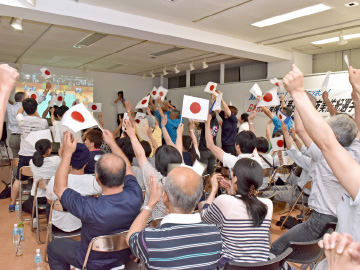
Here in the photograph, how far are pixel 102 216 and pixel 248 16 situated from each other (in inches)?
179

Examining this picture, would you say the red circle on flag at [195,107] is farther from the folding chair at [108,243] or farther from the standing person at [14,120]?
the standing person at [14,120]

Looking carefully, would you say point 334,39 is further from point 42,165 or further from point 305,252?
point 42,165

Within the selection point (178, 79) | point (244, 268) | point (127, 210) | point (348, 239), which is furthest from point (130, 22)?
point (178, 79)

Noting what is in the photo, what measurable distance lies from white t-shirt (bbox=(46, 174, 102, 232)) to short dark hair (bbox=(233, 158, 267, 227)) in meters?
1.44

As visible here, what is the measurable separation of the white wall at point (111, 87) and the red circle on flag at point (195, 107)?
9295 millimetres

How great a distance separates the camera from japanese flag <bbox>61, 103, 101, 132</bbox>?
83.9 inches

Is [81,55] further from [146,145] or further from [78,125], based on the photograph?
[78,125]

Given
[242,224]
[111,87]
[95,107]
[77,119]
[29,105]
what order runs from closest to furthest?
[242,224], [77,119], [29,105], [95,107], [111,87]

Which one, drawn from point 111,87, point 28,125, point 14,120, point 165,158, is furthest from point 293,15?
point 111,87

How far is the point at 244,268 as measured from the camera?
1.63 metres

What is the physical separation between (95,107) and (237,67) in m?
4.91

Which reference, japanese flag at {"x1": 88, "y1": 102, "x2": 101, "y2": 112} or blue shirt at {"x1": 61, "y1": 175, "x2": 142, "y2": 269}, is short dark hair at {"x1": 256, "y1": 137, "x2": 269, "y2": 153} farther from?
japanese flag at {"x1": 88, "y1": 102, "x2": 101, "y2": 112}


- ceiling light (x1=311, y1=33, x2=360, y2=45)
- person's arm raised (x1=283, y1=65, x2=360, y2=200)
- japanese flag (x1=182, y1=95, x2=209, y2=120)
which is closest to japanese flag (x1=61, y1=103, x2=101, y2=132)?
japanese flag (x1=182, y1=95, x2=209, y2=120)

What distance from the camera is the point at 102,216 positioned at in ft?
6.23
